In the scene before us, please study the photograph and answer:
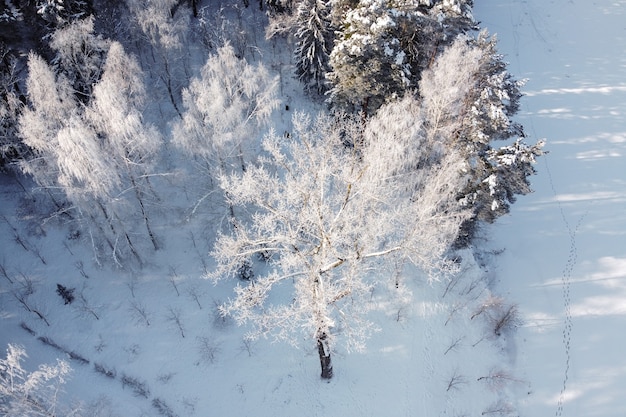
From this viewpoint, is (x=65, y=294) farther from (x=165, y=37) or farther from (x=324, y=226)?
(x=165, y=37)

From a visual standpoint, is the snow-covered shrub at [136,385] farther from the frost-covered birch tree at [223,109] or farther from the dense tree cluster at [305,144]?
the frost-covered birch tree at [223,109]

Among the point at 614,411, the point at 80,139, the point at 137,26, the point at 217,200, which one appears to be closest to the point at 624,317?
the point at 614,411

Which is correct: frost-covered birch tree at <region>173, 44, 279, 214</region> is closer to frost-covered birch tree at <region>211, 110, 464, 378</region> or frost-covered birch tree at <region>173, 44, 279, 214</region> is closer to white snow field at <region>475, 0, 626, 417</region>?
frost-covered birch tree at <region>211, 110, 464, 378</region>

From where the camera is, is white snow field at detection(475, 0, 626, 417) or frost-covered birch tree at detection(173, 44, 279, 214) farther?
white snow field at detection(475, 0, 626, 417)

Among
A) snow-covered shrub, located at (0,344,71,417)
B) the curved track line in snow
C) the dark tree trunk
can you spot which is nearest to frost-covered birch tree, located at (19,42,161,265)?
snow-covered shrub, located at (0,344,71,417)

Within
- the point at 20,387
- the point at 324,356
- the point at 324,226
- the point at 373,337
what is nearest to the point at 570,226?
the point at 373,337

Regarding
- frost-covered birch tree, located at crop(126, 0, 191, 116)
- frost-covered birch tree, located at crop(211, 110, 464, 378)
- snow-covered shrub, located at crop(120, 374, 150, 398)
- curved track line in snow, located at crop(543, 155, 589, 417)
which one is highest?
frost-covered birch tree, located at crop(126, 0, 191, 116)

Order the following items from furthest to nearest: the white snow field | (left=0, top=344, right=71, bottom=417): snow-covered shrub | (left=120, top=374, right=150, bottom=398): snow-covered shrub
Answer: the white snow field < (left=120, top=374, right=150, bottom=398): snow-covered shrub < (left=0, top=344, right=71, bottom=417): snow-covered shrub

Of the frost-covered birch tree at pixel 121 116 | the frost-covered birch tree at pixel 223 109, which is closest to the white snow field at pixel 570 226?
the frost-covered birch tree at pixel 223 109
